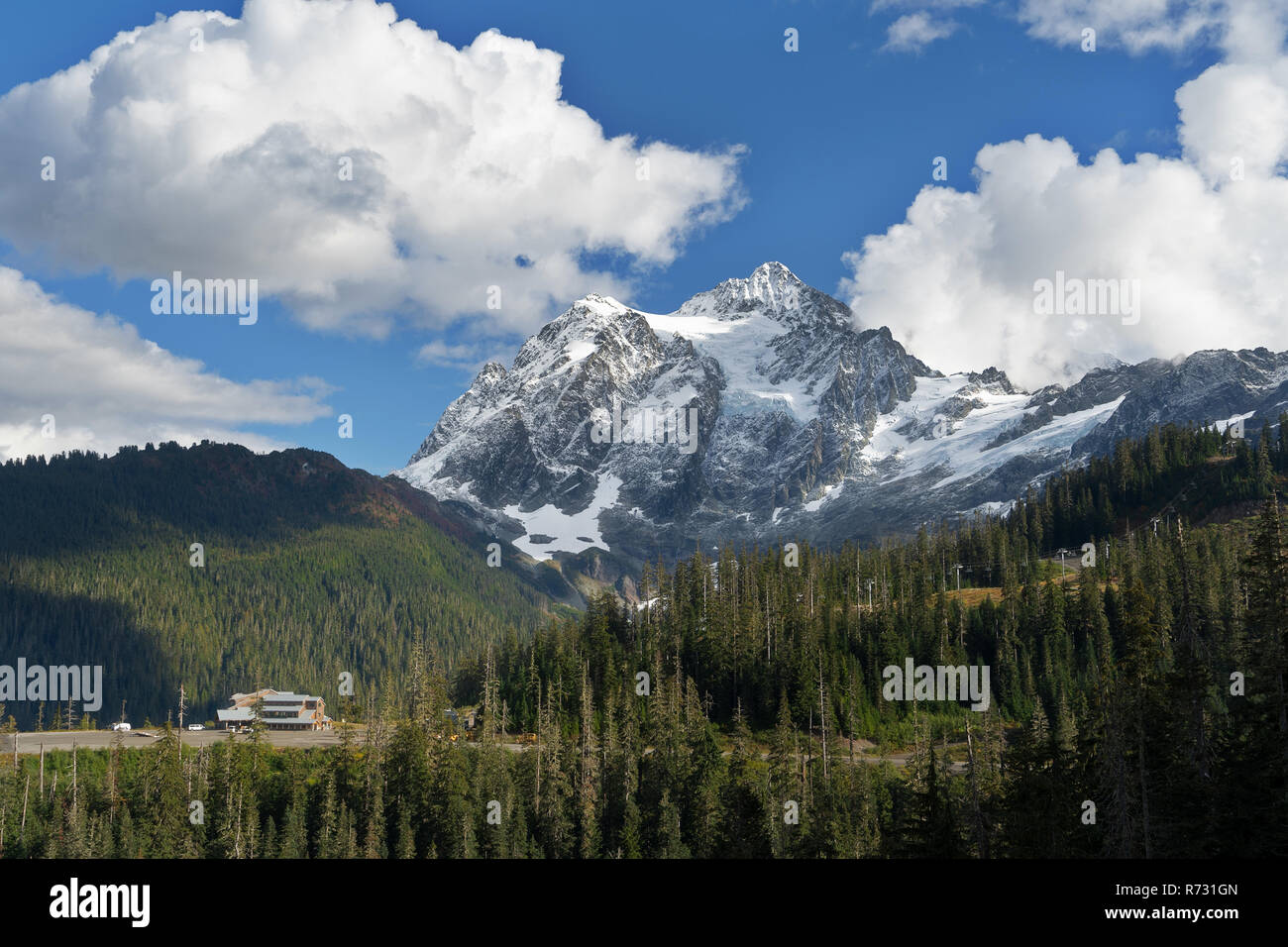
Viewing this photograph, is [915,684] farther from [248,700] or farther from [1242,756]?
[248,700]

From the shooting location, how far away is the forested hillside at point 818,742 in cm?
4659

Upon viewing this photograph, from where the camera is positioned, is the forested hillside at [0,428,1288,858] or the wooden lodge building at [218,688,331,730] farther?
the wooden lodge building at [218,688,331,730]

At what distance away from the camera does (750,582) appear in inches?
6137

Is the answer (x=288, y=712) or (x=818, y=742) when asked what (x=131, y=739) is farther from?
(x=818, y=742)

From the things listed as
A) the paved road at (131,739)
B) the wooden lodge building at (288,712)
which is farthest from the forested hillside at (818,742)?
the wooden lodge building at (288,712)

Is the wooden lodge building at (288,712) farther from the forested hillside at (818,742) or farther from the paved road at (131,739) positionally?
the paved road at (131,739)

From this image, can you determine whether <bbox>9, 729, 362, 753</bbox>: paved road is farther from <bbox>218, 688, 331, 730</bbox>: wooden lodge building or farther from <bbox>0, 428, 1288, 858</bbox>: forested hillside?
<bbox>218, 688, 331, 730</bbox>: wooden lodge building

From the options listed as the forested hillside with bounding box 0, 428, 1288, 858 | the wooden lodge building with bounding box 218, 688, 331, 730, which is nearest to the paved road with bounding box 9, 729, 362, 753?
the forested hillside with bounding box 0, 428, 1288, 858

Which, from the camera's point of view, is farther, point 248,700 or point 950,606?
point 248,700

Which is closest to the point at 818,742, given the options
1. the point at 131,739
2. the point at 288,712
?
the point at 131,739

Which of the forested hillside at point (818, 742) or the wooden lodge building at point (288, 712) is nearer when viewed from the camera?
the forested hillside at point (818, 742)

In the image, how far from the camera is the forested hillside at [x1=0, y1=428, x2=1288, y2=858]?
46594mm
